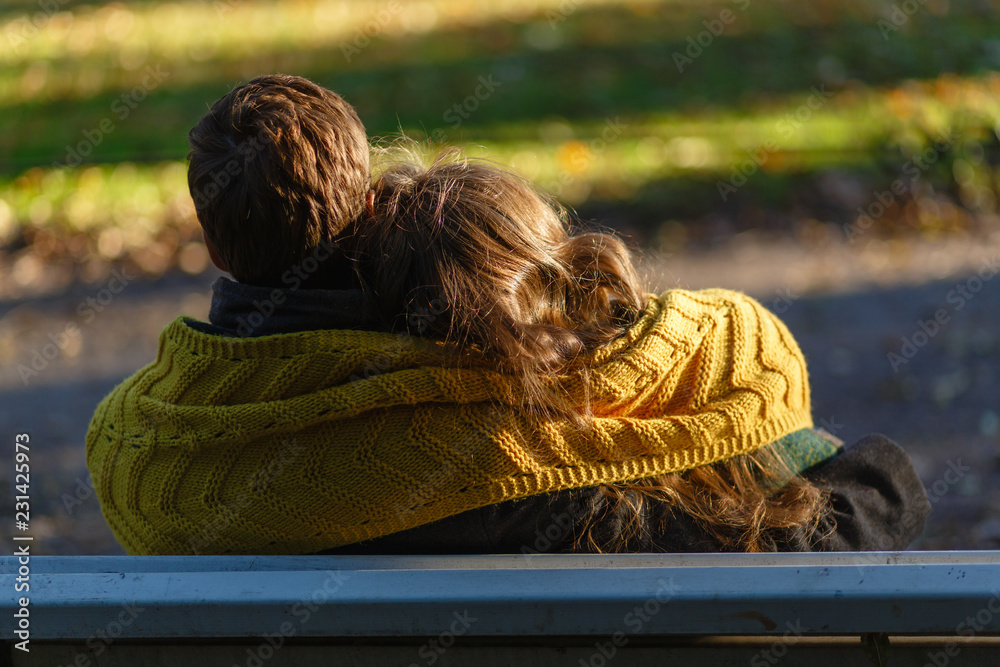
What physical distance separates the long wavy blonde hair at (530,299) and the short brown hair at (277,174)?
0.27ft

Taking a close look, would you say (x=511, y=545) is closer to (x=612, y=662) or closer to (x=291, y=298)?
(x=612, y=662)

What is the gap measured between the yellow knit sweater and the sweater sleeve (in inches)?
7.9

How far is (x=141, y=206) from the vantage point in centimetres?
602

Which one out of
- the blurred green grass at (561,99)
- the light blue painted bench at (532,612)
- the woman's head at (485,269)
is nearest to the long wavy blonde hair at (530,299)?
the woman's head at (485,269)

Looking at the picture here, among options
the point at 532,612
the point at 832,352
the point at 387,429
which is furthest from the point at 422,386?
the point at 832,352

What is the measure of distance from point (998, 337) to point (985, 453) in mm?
1018

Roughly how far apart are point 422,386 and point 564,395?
9.8 inches

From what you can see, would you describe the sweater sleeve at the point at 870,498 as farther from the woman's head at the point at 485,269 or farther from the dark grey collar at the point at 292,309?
the dark grey collar at the point at 292,309

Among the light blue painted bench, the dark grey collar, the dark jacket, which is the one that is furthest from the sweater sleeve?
the dark grey collar

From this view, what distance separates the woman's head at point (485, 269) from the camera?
1.51m

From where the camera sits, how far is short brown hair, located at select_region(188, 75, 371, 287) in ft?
4.93

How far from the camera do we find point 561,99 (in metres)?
7.03

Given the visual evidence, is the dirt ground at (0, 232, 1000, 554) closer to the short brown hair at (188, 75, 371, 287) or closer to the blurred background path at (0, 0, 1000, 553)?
the blurred background path at (0, 0, 1000, 553)

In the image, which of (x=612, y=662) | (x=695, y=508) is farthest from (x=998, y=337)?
(x=612, y=662)
